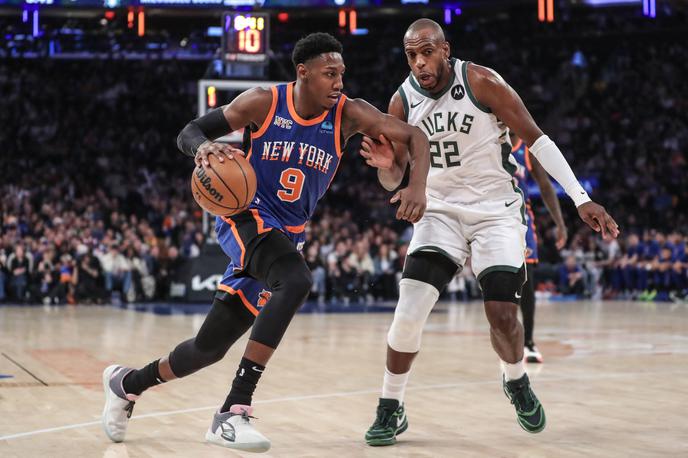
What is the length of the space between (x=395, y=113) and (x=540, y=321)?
836 centimetres

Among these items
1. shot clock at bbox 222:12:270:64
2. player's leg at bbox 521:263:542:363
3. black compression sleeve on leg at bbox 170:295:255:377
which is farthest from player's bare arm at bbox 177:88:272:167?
shot clock at bbox 222:12:270:64

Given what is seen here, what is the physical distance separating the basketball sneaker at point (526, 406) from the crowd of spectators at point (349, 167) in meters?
13.6

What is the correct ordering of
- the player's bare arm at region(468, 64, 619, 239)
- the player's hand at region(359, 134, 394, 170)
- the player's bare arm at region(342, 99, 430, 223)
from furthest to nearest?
the player's bare arm at region(468, 64, 619, 239)
the player's hand at region(359, 134, 394, 170)
the player's bare arm at region(342, 99, 430, 223)

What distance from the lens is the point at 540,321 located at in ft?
43.3

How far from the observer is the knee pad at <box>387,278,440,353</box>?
504 cm

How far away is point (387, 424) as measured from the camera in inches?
193

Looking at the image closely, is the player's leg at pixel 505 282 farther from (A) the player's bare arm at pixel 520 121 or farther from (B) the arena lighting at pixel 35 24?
(B) the arena lighting at pixel 35 24

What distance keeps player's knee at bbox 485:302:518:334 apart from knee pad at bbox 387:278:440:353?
0.30 m

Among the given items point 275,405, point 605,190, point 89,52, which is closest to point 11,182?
point 89,52

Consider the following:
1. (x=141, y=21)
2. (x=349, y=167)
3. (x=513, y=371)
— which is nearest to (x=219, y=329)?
(x=513, y=371)

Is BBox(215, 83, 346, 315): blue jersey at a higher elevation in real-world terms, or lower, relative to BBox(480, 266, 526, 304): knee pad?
higher

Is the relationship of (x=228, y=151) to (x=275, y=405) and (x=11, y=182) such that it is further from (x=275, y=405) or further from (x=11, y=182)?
(x=11, y=182)

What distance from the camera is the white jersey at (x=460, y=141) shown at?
521 cm

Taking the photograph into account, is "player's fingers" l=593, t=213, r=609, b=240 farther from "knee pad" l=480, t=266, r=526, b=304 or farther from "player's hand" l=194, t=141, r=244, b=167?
"player's hand" l=194, t=141, r=244, b=167
